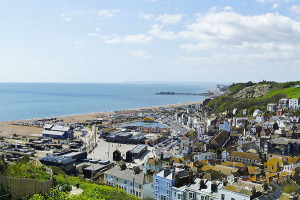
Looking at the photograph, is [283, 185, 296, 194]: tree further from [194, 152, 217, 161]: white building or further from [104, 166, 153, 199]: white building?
[194, 152, 217, 161]: white building

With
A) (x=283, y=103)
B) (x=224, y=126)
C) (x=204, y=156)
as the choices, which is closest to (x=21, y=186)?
(x=204, y=156)

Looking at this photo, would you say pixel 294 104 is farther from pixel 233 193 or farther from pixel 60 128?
pixel 233 193

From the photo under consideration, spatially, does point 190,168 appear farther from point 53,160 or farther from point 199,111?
point 199,111

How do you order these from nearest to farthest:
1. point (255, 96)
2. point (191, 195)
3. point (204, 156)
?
point (191, 195) < point (204, 156) < point (255, 96)

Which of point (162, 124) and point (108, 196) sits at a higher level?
point (108, 196)

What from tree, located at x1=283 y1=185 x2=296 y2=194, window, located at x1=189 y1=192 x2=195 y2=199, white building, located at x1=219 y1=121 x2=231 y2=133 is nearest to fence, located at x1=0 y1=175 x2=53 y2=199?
window, located at x1=189 y1=192 x2=195 y2=199

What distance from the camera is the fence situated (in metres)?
15.2

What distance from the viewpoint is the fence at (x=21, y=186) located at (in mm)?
15165

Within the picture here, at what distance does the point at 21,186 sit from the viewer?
51.8 feet

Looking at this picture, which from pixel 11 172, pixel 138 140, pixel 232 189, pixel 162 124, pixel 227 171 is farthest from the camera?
pixel 162 124

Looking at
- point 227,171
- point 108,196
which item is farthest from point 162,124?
point 108,196

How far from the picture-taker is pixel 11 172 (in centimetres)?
1941

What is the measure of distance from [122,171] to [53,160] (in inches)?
641

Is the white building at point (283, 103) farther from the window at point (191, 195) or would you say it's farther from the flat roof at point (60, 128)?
the window at point (191, 195)
